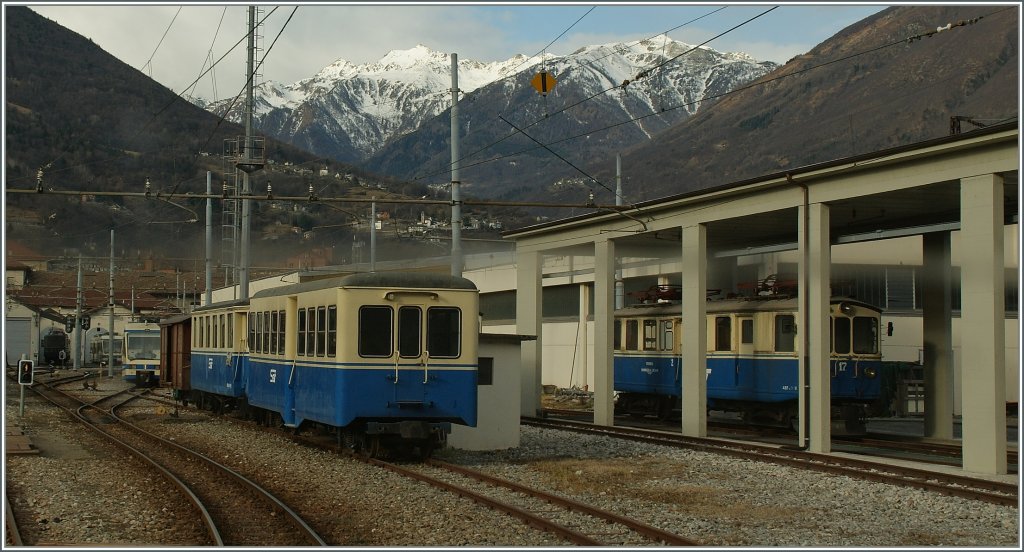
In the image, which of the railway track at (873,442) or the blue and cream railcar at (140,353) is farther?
the blue and cream railcar at (140,353)

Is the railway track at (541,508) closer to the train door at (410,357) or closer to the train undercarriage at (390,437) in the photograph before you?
the train undercarriage at (390,437)

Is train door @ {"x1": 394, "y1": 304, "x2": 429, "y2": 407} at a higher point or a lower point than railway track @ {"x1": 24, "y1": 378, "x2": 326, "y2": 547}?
higher

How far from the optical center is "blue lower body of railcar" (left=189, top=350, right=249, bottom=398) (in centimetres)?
2459

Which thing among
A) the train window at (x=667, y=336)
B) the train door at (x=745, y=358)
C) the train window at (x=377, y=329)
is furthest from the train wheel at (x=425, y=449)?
the train window at (x=667, y=336)

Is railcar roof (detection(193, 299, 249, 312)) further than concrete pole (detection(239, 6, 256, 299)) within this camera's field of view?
No

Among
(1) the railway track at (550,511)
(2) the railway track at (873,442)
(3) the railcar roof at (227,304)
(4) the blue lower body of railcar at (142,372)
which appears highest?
(3) the railcar roof at (227,304)

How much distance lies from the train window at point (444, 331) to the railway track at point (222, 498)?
11.1 ft

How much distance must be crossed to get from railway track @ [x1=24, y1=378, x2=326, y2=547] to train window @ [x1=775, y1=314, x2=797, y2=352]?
41.5 ft

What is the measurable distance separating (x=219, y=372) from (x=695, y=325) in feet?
35.6

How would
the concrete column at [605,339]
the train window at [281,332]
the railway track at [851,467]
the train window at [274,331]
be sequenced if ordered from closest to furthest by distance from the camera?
the railway track at [851,467] < the train window at [281,332] < the train window at [274,331] < the concrete column at [605,339]

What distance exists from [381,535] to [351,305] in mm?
6400

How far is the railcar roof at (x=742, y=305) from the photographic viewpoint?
81.7ft

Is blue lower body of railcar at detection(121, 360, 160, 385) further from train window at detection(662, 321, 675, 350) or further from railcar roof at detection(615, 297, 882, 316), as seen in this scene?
train window at detection(662, 321, 675, 350)

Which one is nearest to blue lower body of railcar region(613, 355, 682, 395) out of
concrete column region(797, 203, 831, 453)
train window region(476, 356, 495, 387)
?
concrete column region(797, 203, 831, 453)
